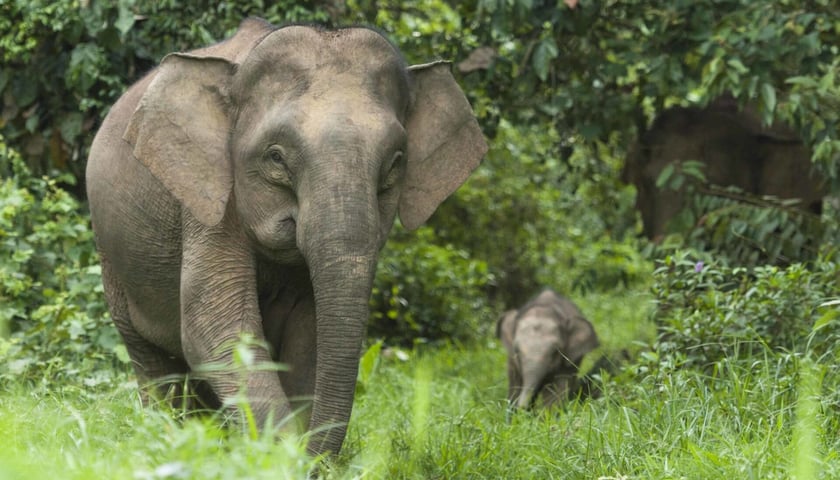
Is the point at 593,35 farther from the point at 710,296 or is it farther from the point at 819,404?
the point at 819,404

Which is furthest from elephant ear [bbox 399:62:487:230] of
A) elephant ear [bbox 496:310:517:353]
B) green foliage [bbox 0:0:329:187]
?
elephant ear [bbox 496:310:517:353]

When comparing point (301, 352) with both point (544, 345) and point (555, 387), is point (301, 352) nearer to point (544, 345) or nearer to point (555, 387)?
point (544, 345)

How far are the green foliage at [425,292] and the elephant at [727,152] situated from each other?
253 centimetres

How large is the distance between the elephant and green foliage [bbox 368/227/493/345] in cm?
253

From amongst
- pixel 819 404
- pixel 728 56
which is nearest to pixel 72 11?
pixel 728 56

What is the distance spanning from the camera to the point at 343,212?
498 centimetres

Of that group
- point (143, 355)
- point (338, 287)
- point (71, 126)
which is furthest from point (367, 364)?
point (338, 287)

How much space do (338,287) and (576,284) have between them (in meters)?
5.35

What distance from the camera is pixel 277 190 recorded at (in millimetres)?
5328

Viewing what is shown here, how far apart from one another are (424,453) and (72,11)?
394cm

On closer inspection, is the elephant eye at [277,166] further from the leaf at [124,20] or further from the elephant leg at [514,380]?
the elephant leg at [514,380]

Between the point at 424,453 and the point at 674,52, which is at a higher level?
the point at 674,52

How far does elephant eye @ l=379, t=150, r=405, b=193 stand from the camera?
531cm

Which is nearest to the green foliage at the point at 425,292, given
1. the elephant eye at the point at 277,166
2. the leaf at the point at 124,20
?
the leaf at the point at 124,20
